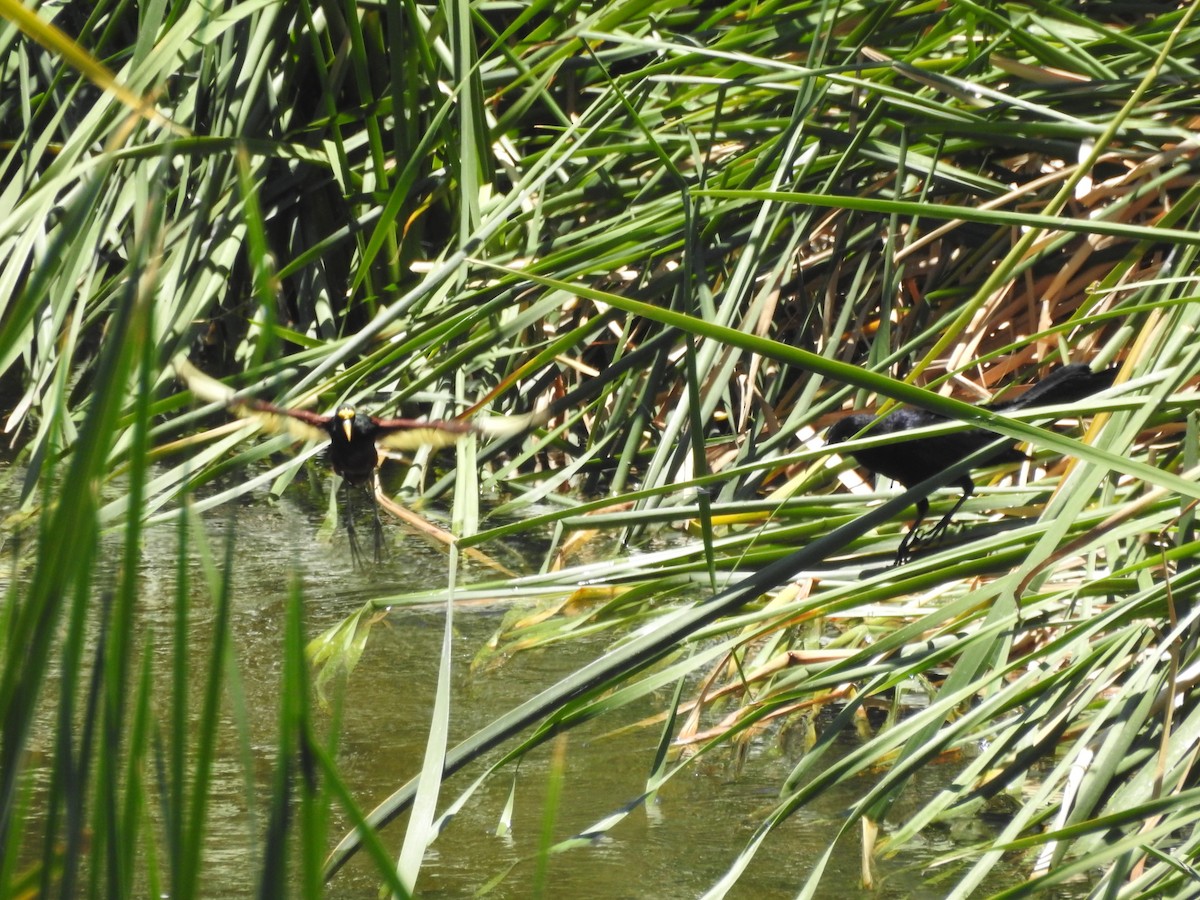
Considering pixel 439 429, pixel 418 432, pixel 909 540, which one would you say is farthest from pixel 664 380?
pixel 439 429

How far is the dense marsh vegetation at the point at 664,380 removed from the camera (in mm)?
716

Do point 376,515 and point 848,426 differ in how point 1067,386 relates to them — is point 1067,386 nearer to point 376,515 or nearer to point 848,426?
point 848,426

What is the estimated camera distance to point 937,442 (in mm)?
2047

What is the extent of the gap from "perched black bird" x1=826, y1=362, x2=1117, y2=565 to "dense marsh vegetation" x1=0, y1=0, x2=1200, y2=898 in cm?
5

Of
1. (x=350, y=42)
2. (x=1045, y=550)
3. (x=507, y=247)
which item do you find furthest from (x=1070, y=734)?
(x=350, y=42)

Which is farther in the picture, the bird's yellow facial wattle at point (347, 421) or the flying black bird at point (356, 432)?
the bird's yellow facial wattle at point (347, 421)

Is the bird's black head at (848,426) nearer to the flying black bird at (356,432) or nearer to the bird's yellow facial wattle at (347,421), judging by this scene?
the flying black bird at (356,432)

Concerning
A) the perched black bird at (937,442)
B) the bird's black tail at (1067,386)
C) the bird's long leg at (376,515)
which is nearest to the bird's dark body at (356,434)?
the bird's long leg at (376,515)

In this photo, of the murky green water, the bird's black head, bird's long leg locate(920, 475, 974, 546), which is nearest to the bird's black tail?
bird's long leg locate(920, 475, 974, 546)

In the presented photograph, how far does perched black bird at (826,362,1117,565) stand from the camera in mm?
1792

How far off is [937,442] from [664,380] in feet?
2.62

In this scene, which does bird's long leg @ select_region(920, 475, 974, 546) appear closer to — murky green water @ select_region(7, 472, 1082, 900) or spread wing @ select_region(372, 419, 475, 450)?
murky green water @ select_region(7, 472, 1082, 900)

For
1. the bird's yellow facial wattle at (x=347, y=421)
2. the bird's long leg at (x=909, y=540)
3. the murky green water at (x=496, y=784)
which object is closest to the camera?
the murky green water at (x=496, y=784)

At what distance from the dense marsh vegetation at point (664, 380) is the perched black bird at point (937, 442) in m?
0.05
